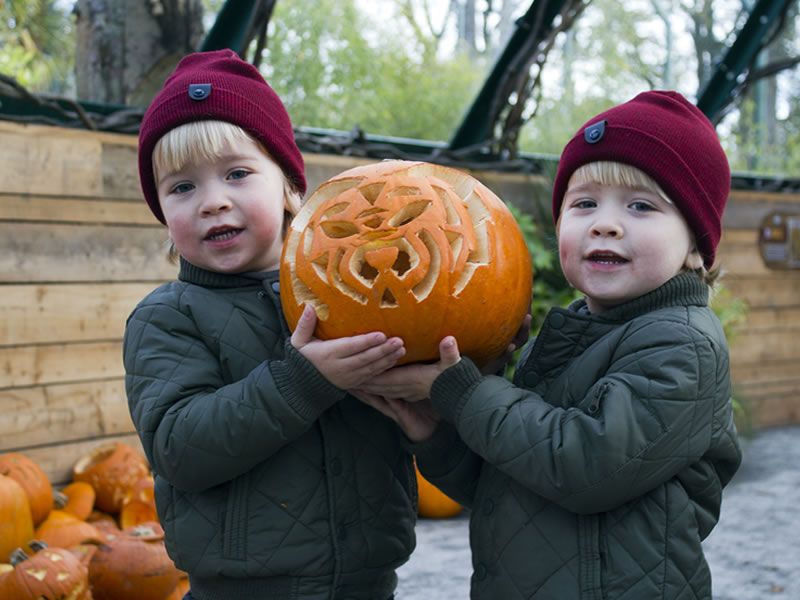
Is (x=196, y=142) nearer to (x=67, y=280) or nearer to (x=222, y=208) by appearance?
(x=222, y=208)

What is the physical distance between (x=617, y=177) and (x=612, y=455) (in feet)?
1.75

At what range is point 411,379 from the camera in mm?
1656

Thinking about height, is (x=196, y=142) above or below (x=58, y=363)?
above

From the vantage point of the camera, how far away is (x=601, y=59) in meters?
12.4

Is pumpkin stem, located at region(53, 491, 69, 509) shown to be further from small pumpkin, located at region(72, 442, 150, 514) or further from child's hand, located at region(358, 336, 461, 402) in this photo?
child's hand, located at region(358, 336, 461, 402)

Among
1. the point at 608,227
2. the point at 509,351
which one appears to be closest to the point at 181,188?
the point at 509,351

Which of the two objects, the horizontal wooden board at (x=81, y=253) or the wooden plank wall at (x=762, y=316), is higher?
the horizontal wooden board at (x=81, y=253)

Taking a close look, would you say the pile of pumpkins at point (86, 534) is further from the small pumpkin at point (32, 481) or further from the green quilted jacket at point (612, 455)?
the green quilted jacket at point (612, 455)

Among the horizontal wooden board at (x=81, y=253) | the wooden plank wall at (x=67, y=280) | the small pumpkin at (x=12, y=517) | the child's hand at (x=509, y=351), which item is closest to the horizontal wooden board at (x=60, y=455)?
the wooden plank wall at (x=67, y=280)

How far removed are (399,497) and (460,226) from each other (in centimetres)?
62

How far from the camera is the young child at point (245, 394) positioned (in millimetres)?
1612

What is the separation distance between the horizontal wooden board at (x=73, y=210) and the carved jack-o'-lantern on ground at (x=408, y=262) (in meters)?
2.31

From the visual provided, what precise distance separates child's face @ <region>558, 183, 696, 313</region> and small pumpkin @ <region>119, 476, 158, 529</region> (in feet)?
8.48

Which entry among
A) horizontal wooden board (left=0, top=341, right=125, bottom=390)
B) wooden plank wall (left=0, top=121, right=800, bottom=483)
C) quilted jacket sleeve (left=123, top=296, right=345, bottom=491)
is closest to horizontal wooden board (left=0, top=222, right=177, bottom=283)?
wooden plank wall (left=0, top=121, right=800, bottom=483)
